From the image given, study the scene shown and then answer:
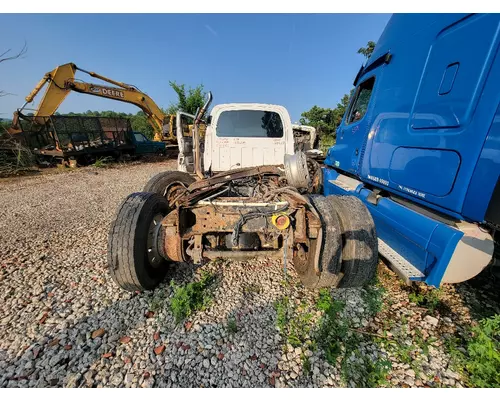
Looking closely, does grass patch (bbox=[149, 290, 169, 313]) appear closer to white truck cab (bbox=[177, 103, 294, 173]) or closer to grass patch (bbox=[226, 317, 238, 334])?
grass patch (bbox=[226, 317, 238, 334])

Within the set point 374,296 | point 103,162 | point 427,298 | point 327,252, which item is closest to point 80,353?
point 327,252

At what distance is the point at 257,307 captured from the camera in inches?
87.3

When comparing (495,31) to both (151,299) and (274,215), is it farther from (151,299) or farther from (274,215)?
(151,299)

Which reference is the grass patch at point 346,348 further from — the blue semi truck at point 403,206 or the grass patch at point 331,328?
the blue semi truck at point 403,206

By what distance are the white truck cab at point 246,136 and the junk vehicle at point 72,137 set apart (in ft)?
33.0

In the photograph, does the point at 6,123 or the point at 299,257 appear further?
A: the point at 6,123

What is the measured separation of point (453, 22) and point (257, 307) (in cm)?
330

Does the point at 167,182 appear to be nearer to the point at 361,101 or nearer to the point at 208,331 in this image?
the point at 208,331

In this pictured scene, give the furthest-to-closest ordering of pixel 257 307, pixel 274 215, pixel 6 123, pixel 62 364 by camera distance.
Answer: pixel 6 123
pixel 257 307
pixel 274 215
pixel 62 364

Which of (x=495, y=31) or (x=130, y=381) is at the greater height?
(x=495, y=31)

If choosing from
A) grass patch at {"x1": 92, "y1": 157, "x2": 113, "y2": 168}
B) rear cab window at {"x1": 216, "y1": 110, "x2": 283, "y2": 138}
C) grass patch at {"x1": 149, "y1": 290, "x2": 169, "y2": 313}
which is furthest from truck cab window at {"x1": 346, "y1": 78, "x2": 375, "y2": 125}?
grass patch at {"x1": 92, "y1": 157, "x2": 113, "y2": 168}

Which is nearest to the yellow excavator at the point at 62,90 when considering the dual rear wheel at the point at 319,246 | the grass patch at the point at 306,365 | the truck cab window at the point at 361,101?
the truck cab window at the point at 361,101

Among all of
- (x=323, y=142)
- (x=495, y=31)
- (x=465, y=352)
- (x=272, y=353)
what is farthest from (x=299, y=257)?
(x=323, y=142)

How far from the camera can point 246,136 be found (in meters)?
3.98
